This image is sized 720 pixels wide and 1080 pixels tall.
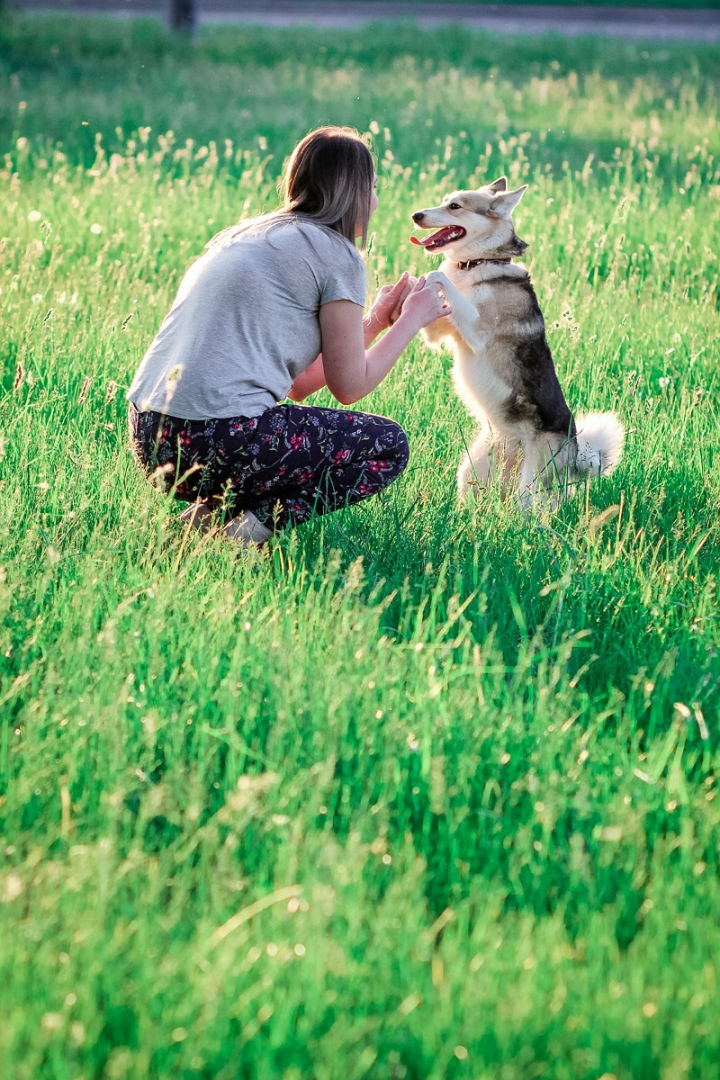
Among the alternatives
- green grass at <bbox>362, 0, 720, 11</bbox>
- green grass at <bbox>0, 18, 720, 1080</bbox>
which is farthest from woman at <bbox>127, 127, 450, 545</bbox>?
green grass at <bbox>362, 0, 720, 11</bbox>

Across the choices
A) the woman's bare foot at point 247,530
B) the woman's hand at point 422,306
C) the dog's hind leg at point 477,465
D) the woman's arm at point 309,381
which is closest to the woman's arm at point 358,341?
the woman's hand at point 422,306

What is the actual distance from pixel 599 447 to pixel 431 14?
23267mm

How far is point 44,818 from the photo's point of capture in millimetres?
2162

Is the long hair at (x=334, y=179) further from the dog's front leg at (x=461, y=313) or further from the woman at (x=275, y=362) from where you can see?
the dog's front leg at (x=461, y=313)

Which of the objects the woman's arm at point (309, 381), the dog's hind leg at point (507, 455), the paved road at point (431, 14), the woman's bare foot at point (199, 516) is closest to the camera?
the woman's bare foot at point (199, 516)

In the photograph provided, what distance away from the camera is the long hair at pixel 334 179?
128 inches

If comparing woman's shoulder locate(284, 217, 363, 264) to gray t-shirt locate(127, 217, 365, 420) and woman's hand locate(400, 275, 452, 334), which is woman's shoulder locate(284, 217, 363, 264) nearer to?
gray t-shirt locate(127, 217, 365, 420)

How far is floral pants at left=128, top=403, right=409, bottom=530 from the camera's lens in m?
3.31

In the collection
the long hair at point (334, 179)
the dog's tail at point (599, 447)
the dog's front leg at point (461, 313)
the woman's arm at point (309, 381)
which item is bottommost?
the dog's tail at point (599, 447)

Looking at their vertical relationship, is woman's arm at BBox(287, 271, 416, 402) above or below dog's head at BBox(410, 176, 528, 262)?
below

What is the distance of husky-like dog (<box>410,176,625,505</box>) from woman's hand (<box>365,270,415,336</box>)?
0.45 m

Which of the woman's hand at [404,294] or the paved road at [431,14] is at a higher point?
the paved road at [431,14]

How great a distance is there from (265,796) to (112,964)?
0.53m

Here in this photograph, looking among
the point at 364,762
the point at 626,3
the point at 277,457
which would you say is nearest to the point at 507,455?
the point at 277,457
